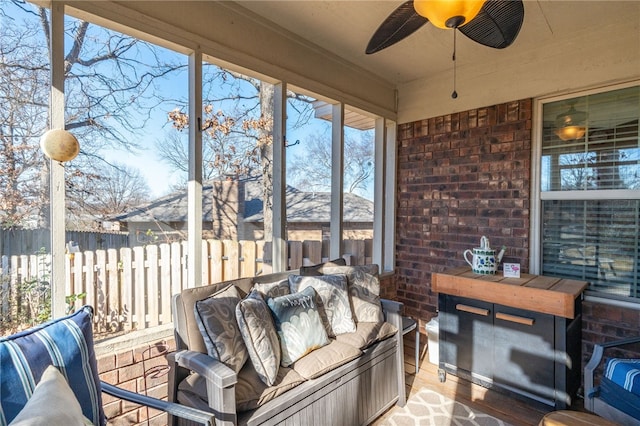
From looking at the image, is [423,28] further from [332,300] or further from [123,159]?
[123,159]

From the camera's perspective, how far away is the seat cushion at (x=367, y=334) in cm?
210

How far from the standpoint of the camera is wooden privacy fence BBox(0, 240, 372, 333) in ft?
5.80

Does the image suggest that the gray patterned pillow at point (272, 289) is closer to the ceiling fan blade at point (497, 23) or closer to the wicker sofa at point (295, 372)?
the wicker sofa at point (295, 372)

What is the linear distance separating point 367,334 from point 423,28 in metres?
2.28

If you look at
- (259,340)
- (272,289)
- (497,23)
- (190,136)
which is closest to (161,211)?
(190,136)

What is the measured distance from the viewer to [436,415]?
225 centimetres

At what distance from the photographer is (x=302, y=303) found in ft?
6.48

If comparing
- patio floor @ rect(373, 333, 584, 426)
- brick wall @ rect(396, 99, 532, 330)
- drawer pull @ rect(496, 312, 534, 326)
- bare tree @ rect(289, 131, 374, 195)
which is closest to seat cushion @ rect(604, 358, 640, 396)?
drawer pull @ rect(496, 312, 534, 326)

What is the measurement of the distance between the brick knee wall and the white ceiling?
2.33m

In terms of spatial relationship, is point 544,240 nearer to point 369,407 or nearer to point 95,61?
point 369,407

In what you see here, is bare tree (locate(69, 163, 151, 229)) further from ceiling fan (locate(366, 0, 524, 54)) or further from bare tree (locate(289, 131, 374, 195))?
ceiling fan (locate(366, 0, 524, 54))

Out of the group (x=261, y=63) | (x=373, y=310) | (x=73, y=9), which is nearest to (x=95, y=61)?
(x=73, y=9)

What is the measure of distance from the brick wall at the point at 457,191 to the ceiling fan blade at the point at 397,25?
1.74 m

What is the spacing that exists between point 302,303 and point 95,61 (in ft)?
6.59
